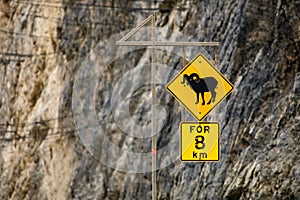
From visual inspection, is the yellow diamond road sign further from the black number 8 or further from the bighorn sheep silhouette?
the black number 8

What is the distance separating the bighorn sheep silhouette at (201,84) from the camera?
9.09 meters

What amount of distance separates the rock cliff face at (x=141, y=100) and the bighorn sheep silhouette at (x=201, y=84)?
1057 millimetres

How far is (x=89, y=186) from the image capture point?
49.0ft

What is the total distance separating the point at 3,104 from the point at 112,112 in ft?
16.3

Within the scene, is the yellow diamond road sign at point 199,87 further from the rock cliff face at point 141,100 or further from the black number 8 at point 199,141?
the rock cliff face at point 141,100

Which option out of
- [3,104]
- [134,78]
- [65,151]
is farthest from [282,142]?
[3,104]

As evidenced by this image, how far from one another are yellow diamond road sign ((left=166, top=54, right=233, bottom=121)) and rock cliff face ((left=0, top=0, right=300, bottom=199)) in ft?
3.41

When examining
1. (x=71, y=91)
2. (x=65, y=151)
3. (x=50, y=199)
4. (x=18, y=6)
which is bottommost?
(x=50, y=199)

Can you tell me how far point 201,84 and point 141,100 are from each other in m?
5.42

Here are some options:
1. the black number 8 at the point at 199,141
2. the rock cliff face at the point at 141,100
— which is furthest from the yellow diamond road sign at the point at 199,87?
the rock cliff face at the point at 141,100

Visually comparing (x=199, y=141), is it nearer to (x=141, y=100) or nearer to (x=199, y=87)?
(x=199, y=87)

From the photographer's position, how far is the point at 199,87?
30.0 ft

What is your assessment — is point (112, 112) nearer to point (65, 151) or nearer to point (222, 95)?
point (65, 151)

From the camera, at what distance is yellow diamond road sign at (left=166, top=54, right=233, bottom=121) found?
909 centimetres
